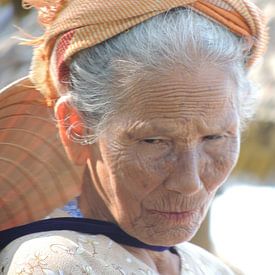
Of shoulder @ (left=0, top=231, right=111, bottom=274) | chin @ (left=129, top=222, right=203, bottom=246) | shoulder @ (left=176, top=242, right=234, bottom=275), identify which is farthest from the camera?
shoulder @ (left=176, top=242, right=234, bottom=275)

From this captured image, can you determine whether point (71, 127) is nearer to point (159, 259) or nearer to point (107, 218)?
point (107, 218)

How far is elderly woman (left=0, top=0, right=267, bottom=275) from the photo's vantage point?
6.02 feet

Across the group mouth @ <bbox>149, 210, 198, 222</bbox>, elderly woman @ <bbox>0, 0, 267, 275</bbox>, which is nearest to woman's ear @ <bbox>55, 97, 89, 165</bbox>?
elderly woman @ <bbox>0, 0, 267, 275</bbox>

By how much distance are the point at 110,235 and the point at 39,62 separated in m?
0.40

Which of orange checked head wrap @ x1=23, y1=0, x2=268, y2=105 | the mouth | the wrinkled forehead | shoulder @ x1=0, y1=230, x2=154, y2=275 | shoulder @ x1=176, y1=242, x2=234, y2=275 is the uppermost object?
orange checked head wrap @ x1=23, y1=0, x2=268, y2=105

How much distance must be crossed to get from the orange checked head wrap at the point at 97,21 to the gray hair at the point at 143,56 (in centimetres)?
2

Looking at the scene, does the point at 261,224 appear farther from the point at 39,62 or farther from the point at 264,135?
the point at 39,62

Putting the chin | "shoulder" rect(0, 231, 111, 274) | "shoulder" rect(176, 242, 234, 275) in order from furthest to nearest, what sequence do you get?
"shoulder" rect(176, 242, 234, 275) < the chin < "shoulder" rect(0, 231, 111, 274)

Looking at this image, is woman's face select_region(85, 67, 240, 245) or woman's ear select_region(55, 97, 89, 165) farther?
woman's ear select_region(55, 97, 89, 165)

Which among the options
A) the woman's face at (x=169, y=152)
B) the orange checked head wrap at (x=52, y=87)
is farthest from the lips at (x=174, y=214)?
the orange checked head wrap at (x=52, y=87)

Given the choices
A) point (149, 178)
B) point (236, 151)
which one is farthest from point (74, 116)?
point (236, 151)

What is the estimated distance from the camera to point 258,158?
504 cm

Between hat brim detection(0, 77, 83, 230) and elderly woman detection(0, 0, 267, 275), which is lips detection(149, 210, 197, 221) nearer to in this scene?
elderly woman detection(0, 0, 267, 275)

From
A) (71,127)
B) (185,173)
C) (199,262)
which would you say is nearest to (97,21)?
(71,127)
